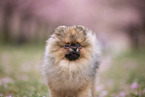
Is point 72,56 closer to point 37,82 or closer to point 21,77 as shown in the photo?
point 37,82

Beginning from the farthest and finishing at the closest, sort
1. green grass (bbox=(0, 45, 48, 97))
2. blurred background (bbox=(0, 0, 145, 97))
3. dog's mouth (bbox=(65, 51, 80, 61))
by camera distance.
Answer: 1. blurred background (bbox=(0, 0, 145, 97))
2. green grass (bbox=(0, 45, 48, 97))
3. dog's mouth (bbox=(65, 51, 80, 61))

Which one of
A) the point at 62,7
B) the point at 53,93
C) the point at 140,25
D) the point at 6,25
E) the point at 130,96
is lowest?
the point at 130,96

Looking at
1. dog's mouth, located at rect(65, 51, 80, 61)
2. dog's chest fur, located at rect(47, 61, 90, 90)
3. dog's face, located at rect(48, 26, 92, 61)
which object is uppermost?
dog's face, located at rect(48, 26, 92, 61)

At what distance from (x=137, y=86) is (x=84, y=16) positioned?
41.4 feet

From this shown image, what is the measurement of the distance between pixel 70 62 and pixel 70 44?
34cm

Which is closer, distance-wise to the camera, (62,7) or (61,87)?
(61,87)

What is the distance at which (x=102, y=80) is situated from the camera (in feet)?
24.2

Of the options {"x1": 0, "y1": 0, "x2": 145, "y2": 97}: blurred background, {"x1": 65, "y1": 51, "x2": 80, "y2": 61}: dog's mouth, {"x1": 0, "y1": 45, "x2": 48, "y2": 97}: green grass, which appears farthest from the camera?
{"x1": 0, "y1": 0, "x2": 145, "y2": 97}: blurred background

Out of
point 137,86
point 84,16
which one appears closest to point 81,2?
point 84,16

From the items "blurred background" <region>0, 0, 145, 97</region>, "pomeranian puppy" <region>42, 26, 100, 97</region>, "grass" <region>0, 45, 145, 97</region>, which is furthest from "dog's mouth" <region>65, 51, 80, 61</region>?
"blurred background" <region>0, 0, 145, 97</region>

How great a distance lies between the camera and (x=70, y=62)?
12.8ft

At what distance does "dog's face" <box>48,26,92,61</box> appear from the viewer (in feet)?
12.6

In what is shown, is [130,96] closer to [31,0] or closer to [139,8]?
[139,8]

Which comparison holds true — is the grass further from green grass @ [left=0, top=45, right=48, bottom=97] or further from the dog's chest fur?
the dog's chest fur
